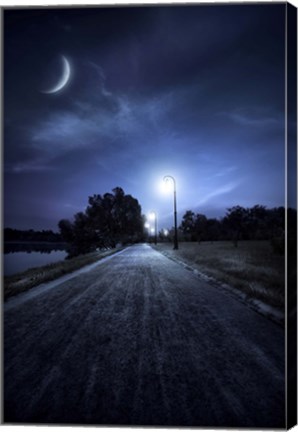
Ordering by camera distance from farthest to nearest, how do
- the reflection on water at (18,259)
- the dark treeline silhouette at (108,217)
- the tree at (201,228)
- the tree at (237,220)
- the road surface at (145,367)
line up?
the tree at (201,228), the tree at (237,220), the dark treeline silhouette at (108,217), the reflection on water at (18,259), the road surface at (145,367)

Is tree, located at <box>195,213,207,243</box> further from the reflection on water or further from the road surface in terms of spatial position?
the road surface

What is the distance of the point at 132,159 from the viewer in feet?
15.2

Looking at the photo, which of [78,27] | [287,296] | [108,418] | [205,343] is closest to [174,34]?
[78,27]

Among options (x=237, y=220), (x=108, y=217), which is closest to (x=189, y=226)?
(x=237, y=220)

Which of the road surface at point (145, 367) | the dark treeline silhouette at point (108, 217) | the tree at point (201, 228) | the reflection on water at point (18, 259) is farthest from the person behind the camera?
the tree at point (201, 228)

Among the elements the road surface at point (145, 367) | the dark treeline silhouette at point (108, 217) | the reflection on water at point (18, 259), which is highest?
the dark treeline silhouette at point (108, 217)

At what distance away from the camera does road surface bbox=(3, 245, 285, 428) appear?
1.89 m

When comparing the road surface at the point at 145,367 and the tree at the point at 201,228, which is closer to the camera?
the road surface at the point at 145,367

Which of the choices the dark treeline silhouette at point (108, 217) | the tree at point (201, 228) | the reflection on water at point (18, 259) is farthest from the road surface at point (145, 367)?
the tree at point (201, 228)

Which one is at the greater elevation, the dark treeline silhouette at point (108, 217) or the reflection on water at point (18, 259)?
the dark treeline silhouette at point (108, 217)

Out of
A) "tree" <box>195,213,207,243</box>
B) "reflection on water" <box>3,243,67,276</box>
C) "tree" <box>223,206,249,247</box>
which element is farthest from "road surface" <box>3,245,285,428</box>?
"tree" <box>195,213,207,243</box>

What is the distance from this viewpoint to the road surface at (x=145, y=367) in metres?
1.89

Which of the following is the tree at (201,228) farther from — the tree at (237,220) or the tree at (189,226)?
the tree at (237,220)

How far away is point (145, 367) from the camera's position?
7.72 feet
